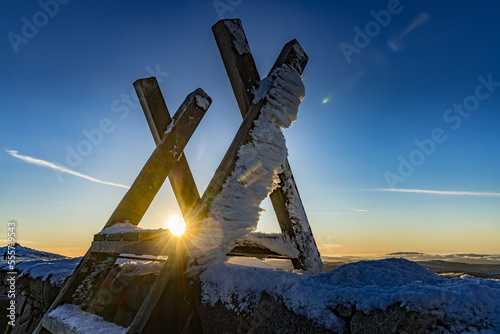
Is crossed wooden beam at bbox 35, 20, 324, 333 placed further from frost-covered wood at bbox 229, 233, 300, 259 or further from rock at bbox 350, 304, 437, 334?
rock at bbox 350, 304, 437, 334

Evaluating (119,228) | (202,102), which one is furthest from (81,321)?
(202,102)

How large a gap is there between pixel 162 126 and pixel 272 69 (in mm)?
1431

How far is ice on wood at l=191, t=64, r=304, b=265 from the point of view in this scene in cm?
180

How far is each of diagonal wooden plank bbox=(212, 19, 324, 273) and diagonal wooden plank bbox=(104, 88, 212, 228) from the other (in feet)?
1.63

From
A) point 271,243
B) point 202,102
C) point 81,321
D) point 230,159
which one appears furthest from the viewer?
point 202,102

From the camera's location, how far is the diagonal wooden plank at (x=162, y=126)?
330 centimetres

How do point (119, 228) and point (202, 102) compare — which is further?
point (202, 102)

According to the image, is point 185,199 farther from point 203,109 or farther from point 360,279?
point 360,279

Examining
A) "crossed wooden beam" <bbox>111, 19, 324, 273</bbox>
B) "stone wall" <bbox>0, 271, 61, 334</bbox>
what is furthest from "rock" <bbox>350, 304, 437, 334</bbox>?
"stone wall" <bbox>0, 271, 61, 334</bbox>

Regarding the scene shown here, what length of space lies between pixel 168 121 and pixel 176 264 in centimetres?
197

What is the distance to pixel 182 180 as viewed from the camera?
3.44 meters

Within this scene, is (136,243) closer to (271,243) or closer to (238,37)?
(271,243)

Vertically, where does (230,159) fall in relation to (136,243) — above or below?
above

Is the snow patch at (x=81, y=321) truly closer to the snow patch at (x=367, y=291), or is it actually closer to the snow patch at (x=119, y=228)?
the snow patch at (x=119, y=228)
